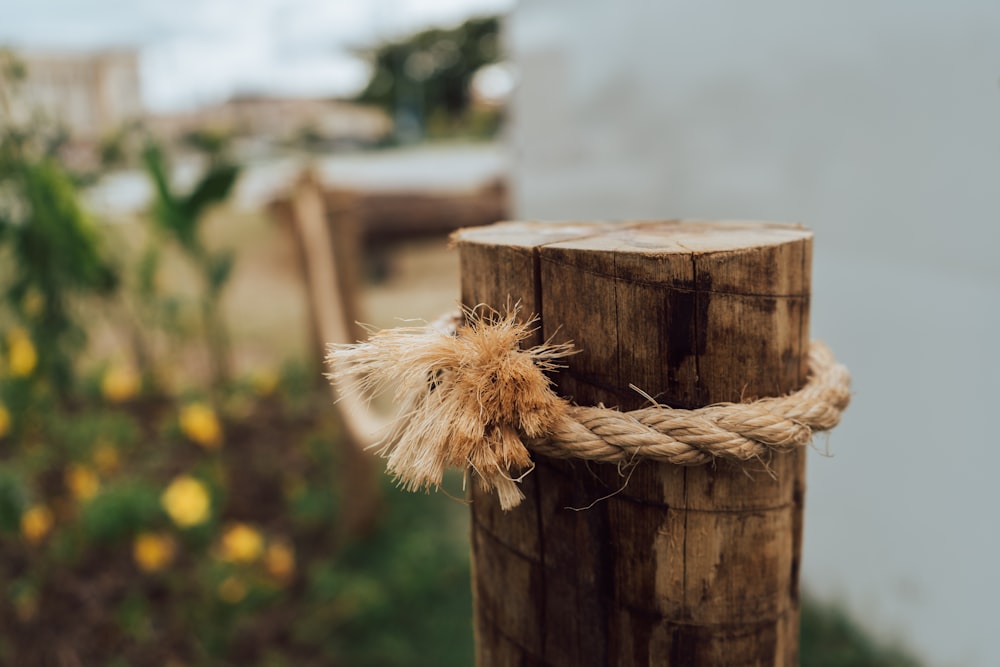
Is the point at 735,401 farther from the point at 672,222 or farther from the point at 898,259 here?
the point at 898,259

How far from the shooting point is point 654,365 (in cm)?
→ 74

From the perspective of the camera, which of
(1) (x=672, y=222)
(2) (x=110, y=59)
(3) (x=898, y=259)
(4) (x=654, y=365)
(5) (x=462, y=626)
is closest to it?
(4) (x=654, y=365)

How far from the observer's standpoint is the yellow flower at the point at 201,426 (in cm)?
311

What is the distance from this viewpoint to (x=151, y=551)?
103 inches

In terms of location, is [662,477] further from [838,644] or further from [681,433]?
[838,644]

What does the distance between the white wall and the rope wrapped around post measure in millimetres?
1294

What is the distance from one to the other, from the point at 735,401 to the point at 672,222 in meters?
0.32

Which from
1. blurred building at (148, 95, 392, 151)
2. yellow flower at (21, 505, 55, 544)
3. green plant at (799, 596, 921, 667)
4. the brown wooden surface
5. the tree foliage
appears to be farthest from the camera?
the tree foliage

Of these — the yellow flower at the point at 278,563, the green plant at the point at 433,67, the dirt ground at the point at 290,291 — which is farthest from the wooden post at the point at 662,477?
the green plant at the point at 433,67

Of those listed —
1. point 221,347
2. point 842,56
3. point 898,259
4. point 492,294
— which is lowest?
point 221,347

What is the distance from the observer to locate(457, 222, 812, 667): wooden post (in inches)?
28.7

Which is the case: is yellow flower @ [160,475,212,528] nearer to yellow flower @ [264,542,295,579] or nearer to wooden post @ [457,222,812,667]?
yellow flower @ [264,542,295,579]

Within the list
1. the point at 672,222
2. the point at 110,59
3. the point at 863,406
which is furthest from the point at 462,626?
the point at 110,59

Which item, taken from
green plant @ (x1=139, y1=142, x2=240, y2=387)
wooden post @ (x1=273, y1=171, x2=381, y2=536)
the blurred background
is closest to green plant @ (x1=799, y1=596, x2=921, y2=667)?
the blurred background
